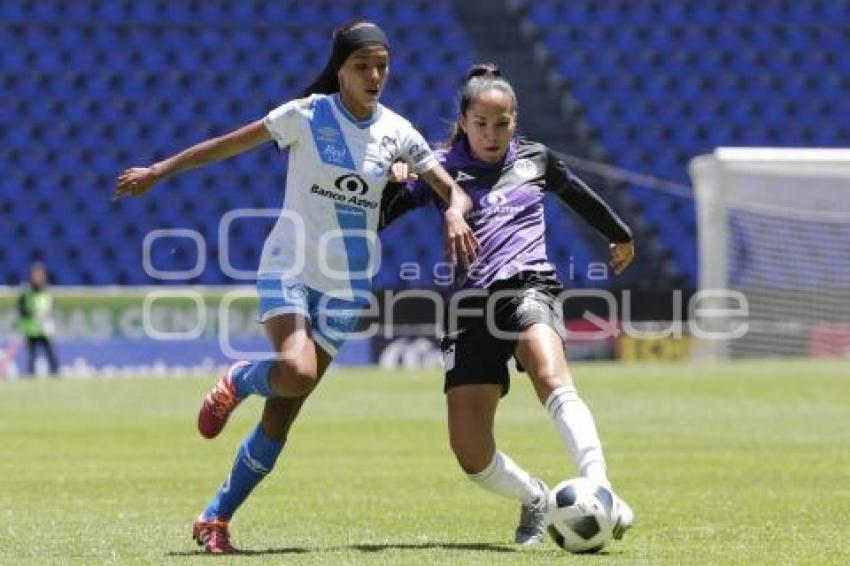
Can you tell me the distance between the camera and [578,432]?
27.1 feet

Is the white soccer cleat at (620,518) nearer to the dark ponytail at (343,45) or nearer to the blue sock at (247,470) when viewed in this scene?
the blue sock at (247,470)

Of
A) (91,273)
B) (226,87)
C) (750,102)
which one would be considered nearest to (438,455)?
(91,273)

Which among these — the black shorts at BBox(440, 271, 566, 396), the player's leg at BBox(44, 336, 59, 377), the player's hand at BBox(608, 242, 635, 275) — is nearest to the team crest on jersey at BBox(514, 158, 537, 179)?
the black shorts at BBox(440, 271, 566, 396)

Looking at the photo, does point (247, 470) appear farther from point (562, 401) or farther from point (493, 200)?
point (493, 200)

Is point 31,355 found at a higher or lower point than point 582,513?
lower

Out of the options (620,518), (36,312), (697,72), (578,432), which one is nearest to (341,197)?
(578,432)

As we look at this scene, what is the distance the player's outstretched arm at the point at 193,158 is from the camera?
27.5 feet

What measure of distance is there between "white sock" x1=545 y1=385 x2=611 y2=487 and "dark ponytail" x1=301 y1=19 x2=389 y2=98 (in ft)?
6.11

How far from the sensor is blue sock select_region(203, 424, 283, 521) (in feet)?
29.0

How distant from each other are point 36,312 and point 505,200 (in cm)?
2270

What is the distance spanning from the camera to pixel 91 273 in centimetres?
3422

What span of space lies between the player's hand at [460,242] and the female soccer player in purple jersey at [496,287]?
631 millimetres

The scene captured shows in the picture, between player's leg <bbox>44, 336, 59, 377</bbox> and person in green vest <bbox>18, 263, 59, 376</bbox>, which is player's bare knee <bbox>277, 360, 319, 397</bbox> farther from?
player's leg <bbox>44, 336, 59, 377</bbox>

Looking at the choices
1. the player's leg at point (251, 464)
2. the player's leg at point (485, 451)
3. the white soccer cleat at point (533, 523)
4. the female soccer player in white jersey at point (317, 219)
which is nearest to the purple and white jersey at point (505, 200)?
the female soccer player in white jersey at point (317, 219)
